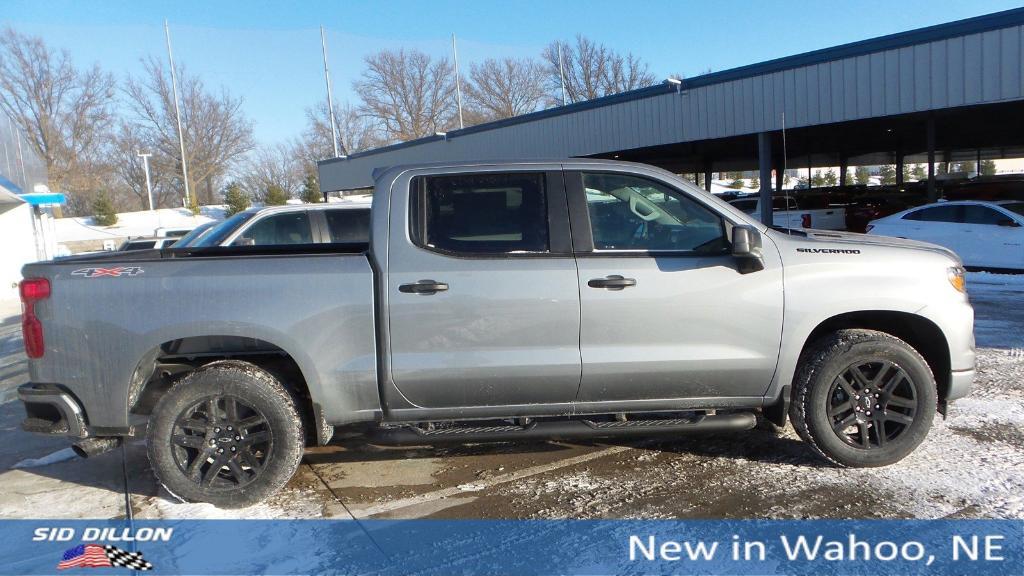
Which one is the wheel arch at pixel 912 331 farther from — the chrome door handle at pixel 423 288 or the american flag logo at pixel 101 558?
the american flag logo at pixel 101 558

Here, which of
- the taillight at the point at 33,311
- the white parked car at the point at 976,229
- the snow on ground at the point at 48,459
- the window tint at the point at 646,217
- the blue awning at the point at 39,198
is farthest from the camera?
the blue awning at the point at 39,198

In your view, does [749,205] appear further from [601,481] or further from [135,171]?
[135,171]

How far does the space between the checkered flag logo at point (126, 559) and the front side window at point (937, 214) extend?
14.9 metres

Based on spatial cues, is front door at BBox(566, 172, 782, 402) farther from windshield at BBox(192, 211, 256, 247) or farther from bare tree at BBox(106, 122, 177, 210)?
bare tree at BBox(106, 122, 177, 210)

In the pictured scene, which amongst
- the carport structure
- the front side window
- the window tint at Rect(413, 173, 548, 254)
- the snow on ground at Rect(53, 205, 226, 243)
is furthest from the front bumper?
the snow on ground at Rect(53, 205, 226, 243)

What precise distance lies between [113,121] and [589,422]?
62057mm

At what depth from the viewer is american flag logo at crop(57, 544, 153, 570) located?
353cm

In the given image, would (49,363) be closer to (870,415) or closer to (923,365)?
(870,415)

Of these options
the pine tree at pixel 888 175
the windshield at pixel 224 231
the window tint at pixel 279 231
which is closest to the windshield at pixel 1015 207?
the window tint at pixel 279 231

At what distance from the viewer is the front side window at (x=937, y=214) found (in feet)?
45.0

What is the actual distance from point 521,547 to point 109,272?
2706 mm

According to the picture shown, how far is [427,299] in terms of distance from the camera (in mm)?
3943

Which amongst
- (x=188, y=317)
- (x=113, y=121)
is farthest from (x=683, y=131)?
(x=113, y=121)

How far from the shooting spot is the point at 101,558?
142 inches
